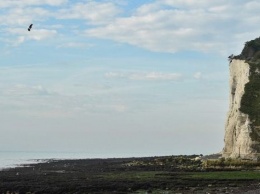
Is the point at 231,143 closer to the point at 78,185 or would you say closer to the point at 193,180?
the point at 193,180

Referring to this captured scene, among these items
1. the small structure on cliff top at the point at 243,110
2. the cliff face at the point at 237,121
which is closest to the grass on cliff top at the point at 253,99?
the small structure on cliff top at the point at 243,110

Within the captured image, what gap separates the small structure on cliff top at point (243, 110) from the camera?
208ft

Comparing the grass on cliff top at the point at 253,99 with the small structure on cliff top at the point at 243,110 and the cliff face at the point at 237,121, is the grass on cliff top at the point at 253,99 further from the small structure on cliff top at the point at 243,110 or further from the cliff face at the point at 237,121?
the cliff face at the point at 237,121

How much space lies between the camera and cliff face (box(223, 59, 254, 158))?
6440cm

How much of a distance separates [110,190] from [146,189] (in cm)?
276

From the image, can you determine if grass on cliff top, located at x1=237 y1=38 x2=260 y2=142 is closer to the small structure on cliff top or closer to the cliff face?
the small structure on cliff top

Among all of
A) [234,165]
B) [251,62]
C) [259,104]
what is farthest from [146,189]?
[251,62]

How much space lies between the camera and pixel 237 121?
7088 cm

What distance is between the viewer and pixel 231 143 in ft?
246

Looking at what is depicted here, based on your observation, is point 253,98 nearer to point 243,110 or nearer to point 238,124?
point 243,110

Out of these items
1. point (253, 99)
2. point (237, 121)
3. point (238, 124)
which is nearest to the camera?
point (238, 124)

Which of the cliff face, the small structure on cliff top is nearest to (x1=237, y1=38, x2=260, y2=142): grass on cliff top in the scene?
the small structure on cliff top

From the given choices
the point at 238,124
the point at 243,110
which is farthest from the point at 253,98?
the point at 238,124

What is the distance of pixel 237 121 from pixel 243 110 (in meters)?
1.88
